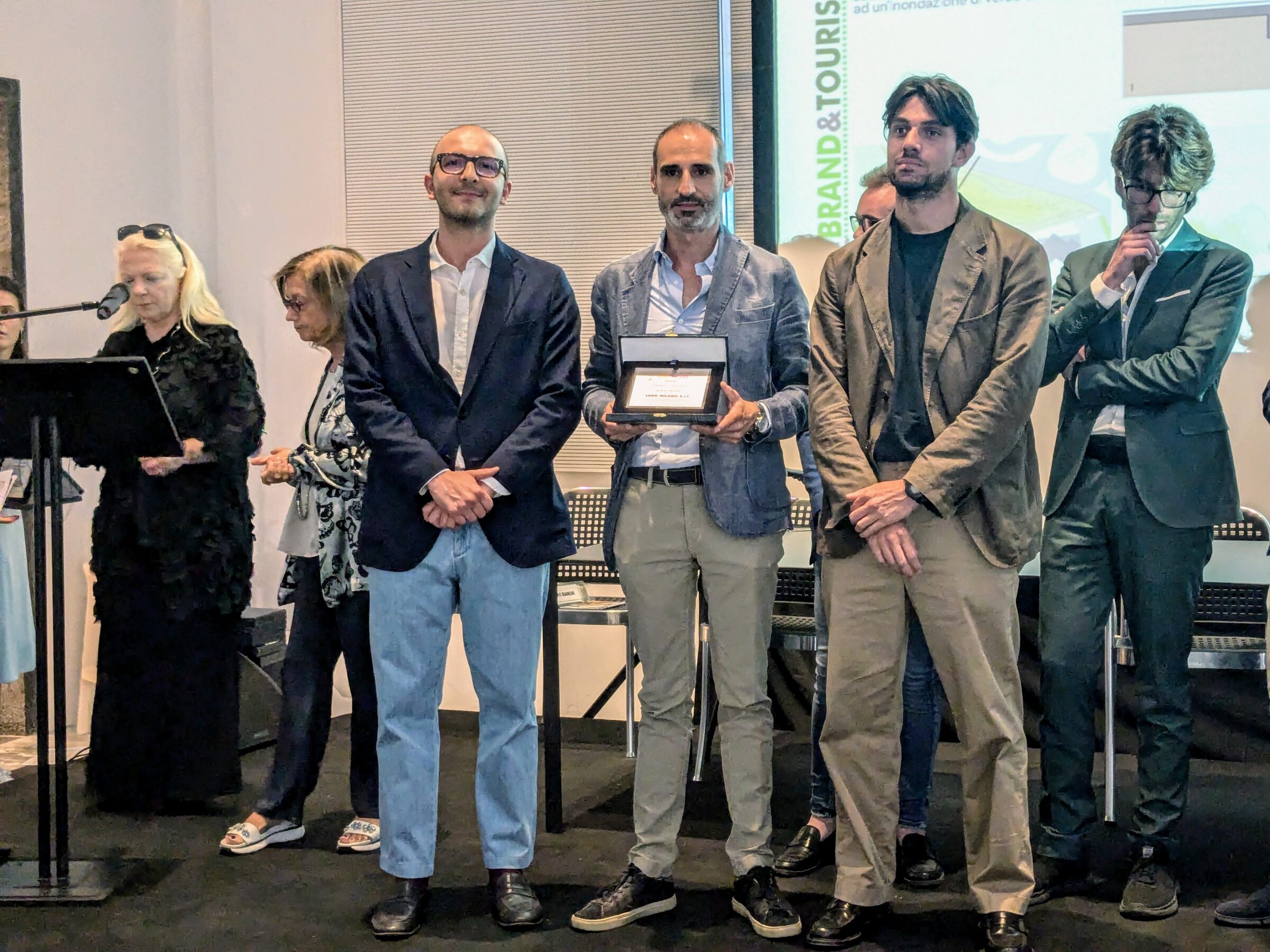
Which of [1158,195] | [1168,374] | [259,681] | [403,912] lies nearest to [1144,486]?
[1168,374]

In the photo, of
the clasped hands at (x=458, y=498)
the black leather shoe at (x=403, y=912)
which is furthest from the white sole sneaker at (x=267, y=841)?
the clasped hands at (x=458, y=498)

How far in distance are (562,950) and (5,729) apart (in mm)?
3387

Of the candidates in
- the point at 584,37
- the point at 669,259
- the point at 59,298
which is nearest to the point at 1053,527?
the point at 669,259

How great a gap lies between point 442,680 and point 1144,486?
1789 millimetres

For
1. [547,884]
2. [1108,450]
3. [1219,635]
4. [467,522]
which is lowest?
[547,884]

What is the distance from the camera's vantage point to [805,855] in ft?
10.8

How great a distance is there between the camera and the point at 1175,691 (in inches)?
121

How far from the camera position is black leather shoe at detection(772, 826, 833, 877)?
130 inches

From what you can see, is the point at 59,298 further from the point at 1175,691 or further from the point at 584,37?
the point at 1175,691

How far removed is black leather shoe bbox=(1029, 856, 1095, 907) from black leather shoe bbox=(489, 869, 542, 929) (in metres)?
1.21

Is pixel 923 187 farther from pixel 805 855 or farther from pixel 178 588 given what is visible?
pixel 178 588

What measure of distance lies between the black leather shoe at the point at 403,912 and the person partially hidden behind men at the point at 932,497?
957 millimetres

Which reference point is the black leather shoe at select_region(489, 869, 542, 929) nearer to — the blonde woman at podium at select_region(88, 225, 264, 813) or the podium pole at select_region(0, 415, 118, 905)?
the podium pole at select_region(0, 415, 118, 905)

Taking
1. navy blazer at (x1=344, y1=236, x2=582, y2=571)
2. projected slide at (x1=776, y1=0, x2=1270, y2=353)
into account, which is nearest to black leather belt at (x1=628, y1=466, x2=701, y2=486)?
navy blazer at (x1=344, y1=236, x2=582, y2=571)
